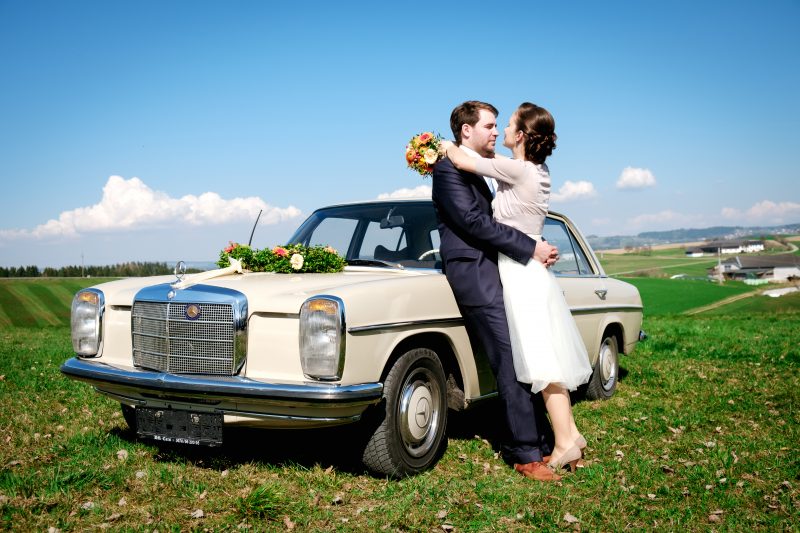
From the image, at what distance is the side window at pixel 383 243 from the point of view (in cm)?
515

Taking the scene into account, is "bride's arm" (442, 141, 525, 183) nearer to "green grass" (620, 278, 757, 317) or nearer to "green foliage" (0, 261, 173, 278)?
"green grass" (620, 278, 757, 317)

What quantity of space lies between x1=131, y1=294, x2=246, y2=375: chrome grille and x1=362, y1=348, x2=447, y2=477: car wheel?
35.9 inches

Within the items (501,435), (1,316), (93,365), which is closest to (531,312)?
(501,435)

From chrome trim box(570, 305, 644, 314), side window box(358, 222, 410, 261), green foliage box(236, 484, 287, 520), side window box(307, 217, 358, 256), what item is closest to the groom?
side window box(358, 222, 410, 261)

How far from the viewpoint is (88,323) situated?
14.5 feet

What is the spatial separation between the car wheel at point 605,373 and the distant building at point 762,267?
107184 mm

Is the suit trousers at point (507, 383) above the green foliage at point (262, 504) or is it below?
above

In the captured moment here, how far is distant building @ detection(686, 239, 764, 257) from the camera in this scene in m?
138

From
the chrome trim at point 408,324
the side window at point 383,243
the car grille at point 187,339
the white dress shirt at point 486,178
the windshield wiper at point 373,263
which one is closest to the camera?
the chrome trim at point 408,324

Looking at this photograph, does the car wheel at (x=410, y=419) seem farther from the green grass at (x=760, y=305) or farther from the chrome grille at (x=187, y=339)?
the green grass at (x=760, y=305)

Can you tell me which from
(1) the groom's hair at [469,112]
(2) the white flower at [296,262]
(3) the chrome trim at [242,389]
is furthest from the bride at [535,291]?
(2) the white flower at [296,262]

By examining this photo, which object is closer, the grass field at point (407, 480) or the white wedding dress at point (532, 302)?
the grass field at point (407, 480)

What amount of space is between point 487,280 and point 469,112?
115 cm

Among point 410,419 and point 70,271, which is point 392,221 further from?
point 70,271
